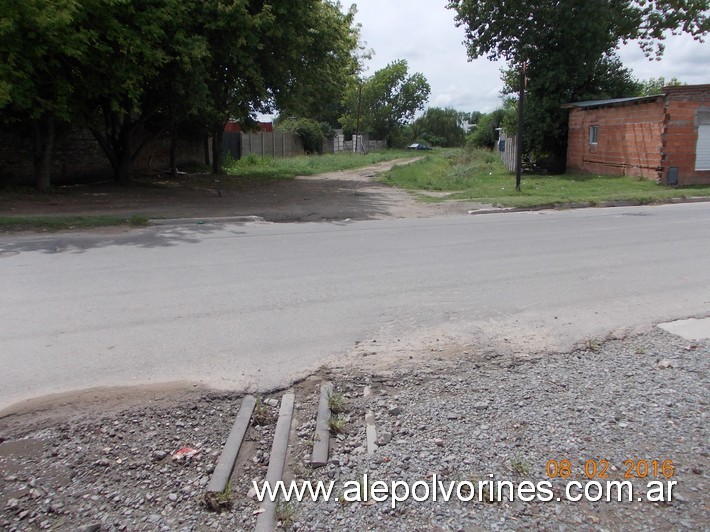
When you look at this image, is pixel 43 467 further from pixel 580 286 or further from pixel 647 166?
pixel 647 166

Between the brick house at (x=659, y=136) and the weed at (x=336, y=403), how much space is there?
21858 millimetres

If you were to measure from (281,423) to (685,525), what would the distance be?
7.66ft

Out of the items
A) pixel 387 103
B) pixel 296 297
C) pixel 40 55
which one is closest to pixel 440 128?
pixel 387 103

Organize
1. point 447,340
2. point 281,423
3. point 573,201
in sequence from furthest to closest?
point 573,201 < point 447,340 < point 281,423

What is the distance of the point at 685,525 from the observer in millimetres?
2814

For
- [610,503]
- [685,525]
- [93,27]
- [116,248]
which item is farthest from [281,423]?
[93,27]

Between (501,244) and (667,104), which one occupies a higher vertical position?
(667,104)

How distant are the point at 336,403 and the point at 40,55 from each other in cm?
1335

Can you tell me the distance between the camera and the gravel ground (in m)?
2.90

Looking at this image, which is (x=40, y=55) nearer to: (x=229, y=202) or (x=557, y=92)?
(x=229, y=202)

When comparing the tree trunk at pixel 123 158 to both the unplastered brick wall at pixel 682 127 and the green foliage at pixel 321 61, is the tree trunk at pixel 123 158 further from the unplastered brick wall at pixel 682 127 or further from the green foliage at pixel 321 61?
the unplastered brick wall at pixel 682 127

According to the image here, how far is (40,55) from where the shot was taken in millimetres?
13570

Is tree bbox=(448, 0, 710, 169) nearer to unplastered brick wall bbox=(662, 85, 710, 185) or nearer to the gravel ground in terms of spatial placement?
unplastered brick wall bbox=(662, 85, 710, 185)
